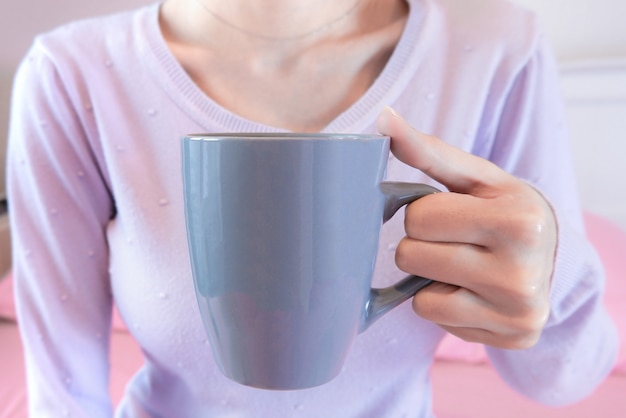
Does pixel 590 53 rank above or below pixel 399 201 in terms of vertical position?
below

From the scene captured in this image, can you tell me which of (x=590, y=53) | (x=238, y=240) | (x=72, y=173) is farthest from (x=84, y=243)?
(x=590, y=53)

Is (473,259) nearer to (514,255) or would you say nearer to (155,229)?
(514,255)

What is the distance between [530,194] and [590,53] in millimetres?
1465

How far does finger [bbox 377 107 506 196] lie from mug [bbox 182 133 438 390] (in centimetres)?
1

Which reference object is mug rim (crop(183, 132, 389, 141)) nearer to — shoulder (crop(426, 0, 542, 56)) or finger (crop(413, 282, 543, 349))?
finger (crop(413, 282, 543, 349))

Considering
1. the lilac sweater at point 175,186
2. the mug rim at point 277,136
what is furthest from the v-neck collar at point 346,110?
the mug rim at point 277,136

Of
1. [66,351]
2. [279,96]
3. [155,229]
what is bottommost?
[66,351]

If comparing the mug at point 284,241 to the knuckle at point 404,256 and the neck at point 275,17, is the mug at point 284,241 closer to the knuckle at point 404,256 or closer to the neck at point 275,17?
the knuckle at point 404,256

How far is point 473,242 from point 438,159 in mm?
52

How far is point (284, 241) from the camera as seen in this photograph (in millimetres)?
283

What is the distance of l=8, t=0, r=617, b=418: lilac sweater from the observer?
0.52 meters

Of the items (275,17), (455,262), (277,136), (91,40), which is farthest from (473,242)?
(91,40)

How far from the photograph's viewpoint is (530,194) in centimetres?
35

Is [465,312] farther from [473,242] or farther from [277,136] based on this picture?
[277,136]
